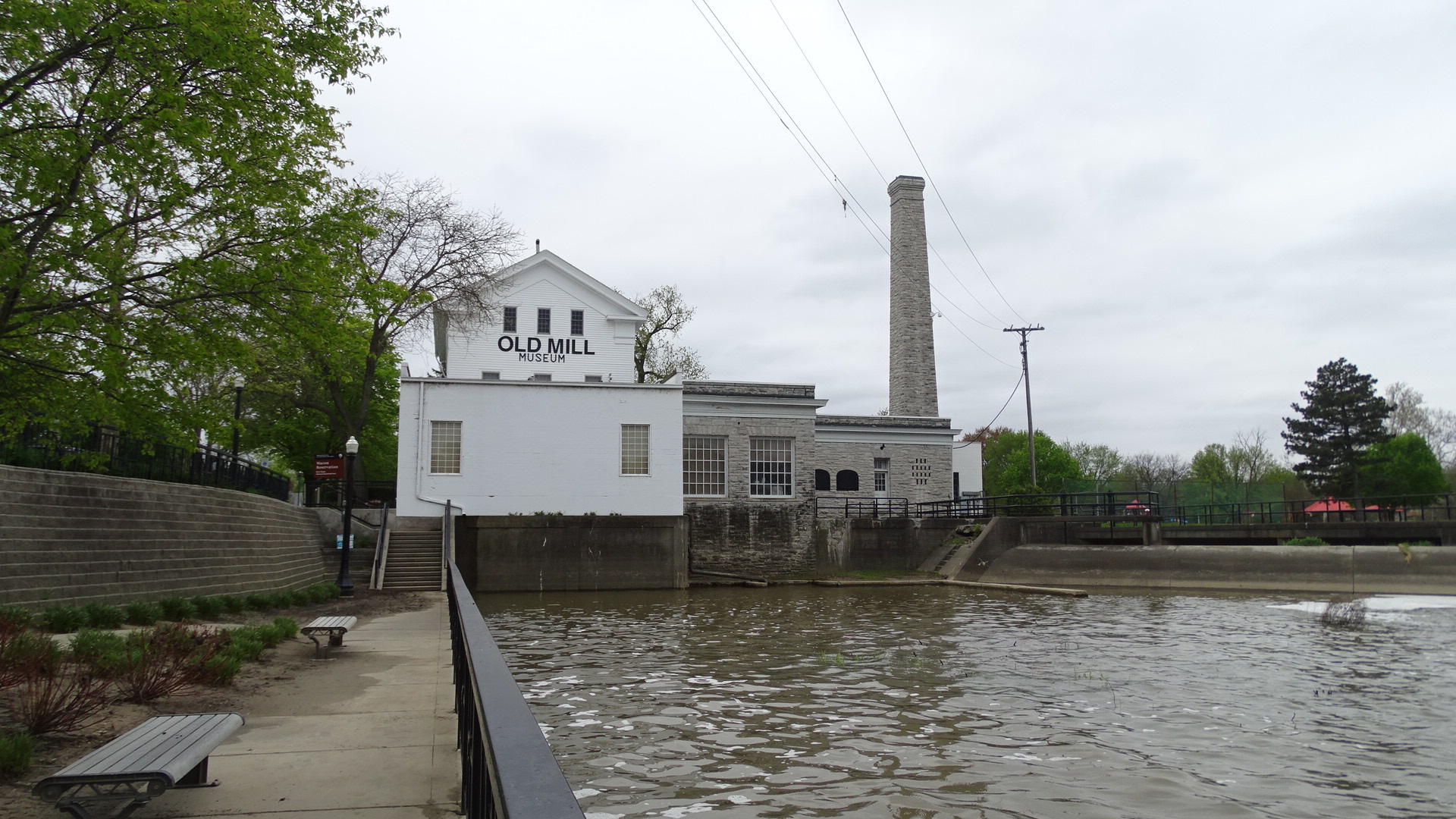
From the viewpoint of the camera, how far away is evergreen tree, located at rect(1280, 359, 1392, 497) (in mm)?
49844

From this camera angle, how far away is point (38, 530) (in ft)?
40.9

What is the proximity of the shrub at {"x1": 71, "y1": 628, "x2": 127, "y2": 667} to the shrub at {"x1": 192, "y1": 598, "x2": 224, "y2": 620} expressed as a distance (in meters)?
5.78

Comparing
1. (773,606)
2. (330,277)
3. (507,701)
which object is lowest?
(773,606)

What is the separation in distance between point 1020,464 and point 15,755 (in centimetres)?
6574

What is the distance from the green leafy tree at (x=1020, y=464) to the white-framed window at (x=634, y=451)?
25788 millimetres

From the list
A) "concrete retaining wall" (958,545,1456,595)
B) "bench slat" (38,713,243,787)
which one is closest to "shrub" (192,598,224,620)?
"bench slat" (38,713,243,787)

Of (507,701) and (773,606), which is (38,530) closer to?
(507,701)

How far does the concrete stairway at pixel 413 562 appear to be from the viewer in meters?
25.1

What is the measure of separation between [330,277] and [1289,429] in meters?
55.0

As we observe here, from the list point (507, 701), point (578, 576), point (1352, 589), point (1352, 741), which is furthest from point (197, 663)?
point (1352, 589)

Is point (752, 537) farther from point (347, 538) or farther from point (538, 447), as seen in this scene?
point (347, 538)

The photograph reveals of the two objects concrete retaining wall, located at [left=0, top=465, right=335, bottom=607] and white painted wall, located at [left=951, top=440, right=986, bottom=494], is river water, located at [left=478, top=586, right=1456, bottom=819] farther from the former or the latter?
white painted wall, located at [left=951, top=440, right=986, bottom=494]

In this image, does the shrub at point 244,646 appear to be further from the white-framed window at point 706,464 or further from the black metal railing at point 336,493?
the white-framed window at point 706,464

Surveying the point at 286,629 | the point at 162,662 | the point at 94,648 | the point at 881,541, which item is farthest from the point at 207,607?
the point at 881,541
